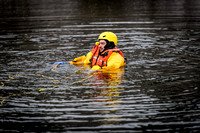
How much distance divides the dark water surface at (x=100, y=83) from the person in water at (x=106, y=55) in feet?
1.18

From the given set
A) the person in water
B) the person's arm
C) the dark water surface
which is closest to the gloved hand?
the person in water

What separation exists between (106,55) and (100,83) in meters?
1.74

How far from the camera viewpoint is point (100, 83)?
9.32 m

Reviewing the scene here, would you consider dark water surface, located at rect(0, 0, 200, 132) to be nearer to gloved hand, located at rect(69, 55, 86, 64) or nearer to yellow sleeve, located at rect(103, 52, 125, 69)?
yellow sleeve, located at rect(103, 52, 125, 69)

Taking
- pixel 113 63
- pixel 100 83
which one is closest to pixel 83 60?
pixel 113 63

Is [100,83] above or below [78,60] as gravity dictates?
below

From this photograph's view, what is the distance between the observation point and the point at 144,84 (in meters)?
9.18

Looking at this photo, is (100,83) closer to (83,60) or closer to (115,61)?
(115,61)

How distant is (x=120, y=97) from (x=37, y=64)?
3.95 metres

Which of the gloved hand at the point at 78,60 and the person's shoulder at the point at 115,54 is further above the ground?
the person's shoulder at the point at 115,54

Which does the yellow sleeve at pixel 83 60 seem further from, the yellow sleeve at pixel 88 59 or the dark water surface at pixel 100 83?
the dark water surface at pixel 100 83

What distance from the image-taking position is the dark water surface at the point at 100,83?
710cm

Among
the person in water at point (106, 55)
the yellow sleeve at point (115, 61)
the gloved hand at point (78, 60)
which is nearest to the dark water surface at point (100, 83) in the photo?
the yellow sleeve at point (115, 61)

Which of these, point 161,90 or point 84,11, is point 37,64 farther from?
point 84,11
